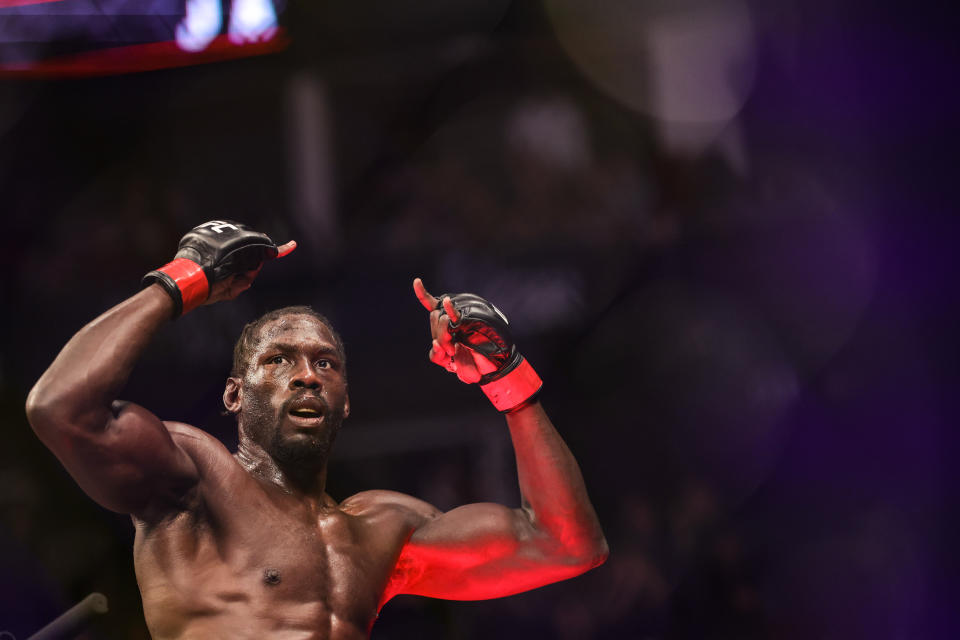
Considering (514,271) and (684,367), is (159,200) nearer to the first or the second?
(514,271)

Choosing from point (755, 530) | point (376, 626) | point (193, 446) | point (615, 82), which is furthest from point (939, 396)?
point (193, 446)

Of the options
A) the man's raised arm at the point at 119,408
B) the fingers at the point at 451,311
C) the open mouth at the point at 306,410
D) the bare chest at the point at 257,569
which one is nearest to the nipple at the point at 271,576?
the bare chest at the point at 257,569

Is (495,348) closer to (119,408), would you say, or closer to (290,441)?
(290,441)

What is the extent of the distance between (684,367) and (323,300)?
169 centimetres

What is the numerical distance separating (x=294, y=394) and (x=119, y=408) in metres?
0.49

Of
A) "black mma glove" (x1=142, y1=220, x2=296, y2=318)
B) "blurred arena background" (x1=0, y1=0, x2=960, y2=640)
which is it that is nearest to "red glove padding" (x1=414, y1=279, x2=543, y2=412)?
"black mma glove" (x1=142, y1=220, x2=296, y2=318)

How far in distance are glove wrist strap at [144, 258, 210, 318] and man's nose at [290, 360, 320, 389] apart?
32 cm

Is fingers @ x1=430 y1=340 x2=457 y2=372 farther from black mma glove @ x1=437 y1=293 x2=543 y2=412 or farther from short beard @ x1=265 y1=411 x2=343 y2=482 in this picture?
short beard @ x1=265 y1=411 x2=343 y2=482

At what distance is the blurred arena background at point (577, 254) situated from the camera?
12.3 ft

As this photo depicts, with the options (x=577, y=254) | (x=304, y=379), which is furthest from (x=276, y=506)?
(x=577, y=254)

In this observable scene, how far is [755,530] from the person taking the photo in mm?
3936

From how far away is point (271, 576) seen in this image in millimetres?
2104

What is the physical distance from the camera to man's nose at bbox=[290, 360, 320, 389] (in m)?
2.36

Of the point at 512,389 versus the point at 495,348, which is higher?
the point at 495,348
